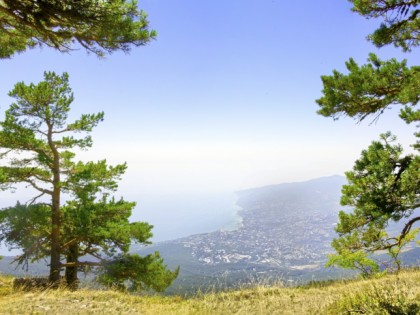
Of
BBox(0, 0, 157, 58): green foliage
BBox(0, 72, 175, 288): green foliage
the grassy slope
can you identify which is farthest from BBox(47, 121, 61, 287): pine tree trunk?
the grassy slope

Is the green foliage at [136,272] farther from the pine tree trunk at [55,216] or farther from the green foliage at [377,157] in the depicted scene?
the green foliage at [377,157]

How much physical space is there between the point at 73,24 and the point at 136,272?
1342 centimetres

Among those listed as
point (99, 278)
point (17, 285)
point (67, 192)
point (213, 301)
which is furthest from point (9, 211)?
point (213, 301)

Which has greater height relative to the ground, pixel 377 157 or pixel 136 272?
pixel 377 157

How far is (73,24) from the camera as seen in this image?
911 cm

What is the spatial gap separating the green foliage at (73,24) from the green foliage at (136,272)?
38.0 feet

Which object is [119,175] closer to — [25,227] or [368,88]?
[25,227]

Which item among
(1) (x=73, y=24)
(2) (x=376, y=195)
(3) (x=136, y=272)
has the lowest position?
(3) (x=136, y=272)

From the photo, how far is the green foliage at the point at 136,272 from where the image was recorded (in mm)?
16673

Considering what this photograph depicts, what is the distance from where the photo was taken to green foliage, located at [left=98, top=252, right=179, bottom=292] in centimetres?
1667

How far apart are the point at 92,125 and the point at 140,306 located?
1236 cm

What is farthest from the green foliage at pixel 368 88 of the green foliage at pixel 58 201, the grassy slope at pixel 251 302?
the green foliage at pixel 58 201

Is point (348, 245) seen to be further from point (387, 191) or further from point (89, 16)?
point (89, 16)

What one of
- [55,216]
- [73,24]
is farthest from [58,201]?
[73,24]
